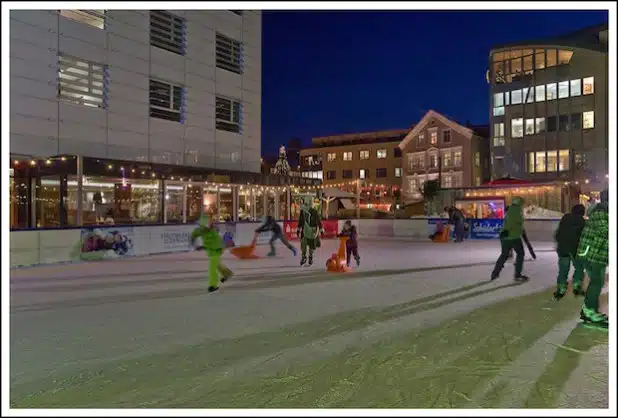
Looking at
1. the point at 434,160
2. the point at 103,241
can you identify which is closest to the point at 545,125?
the point at 434,160

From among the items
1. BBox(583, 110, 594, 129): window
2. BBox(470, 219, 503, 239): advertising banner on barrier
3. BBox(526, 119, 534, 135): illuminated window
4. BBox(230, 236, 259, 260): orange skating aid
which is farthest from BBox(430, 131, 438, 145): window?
BBox(230, 236, 259, 260): orange skating aid

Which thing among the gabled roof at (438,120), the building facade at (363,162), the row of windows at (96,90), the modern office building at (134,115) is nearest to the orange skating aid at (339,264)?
the modern office building at (134,115)

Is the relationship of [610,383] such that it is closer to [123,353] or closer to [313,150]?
[123,353]

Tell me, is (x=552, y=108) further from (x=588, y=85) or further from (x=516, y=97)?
(x=516, y=97)

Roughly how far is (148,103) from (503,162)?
28037 mm

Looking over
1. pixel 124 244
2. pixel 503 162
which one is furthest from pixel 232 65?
pixel 503 162

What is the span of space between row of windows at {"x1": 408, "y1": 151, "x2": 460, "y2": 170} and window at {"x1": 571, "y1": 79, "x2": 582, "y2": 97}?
10.9 meters

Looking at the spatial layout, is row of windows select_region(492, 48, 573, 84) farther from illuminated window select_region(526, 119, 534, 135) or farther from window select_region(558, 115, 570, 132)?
window select_region(558, 115, 570, 132)

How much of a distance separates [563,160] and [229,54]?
24.8 metres

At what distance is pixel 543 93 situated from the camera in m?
36.1

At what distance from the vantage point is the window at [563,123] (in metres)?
34.8

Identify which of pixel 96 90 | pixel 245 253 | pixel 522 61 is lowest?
pixel 245 253

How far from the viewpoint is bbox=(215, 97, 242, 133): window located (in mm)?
21641

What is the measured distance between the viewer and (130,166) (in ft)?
54.1
